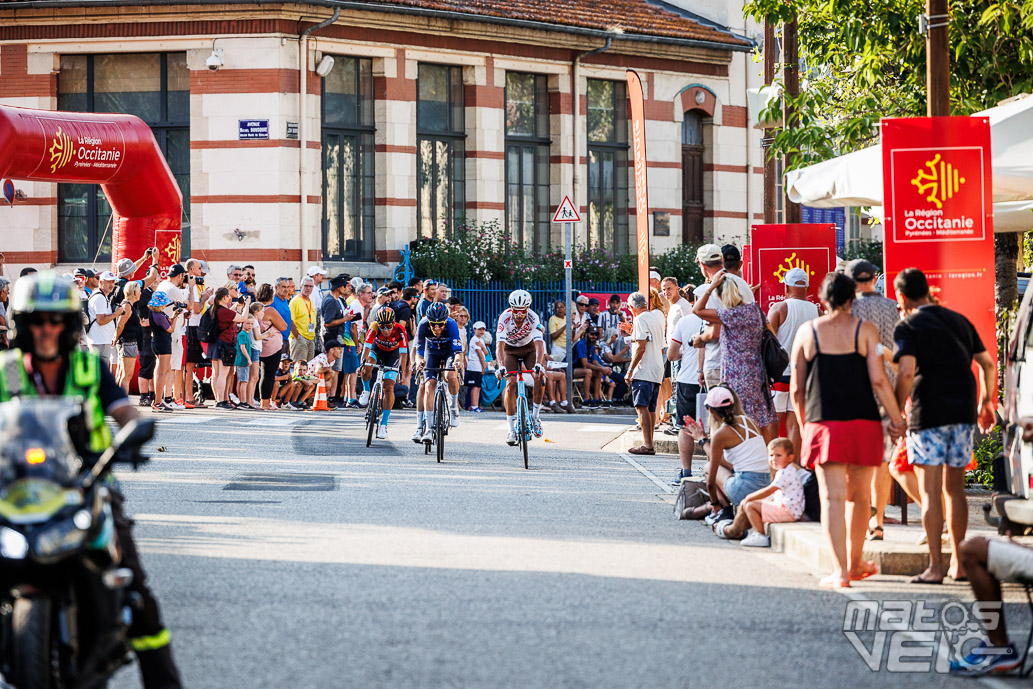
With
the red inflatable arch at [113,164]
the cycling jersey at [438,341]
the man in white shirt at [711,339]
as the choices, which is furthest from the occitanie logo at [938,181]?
the red inflatable arch at [113,164]

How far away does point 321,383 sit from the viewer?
23969 mm

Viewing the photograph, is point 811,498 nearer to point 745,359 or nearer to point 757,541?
point 757,541

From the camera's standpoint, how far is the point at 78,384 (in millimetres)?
6105

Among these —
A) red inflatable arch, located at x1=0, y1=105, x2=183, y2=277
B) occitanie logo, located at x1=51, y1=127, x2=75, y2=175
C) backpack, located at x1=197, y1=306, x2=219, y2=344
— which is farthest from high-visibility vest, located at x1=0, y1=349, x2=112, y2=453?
occitanie logo, located at x1=51, y1=127, x2=75, y2=175

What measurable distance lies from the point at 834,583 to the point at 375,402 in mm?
9445

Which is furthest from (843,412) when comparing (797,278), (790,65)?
(790,65)

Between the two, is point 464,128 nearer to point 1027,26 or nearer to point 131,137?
point 131,137

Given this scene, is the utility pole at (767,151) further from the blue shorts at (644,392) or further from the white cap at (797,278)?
the white cap at (797,278)

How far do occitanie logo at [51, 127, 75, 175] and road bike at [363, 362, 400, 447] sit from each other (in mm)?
7188

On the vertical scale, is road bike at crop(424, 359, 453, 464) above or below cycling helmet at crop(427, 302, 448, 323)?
below

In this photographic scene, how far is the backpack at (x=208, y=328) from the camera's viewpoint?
72.4ft

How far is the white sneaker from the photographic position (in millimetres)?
11047

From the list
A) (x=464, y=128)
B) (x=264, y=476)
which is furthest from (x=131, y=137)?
(x=264, y=476)

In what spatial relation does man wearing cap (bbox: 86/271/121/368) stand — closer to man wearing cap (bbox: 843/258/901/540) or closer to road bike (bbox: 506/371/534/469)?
road bike (bbox: 506/371/534/469)
